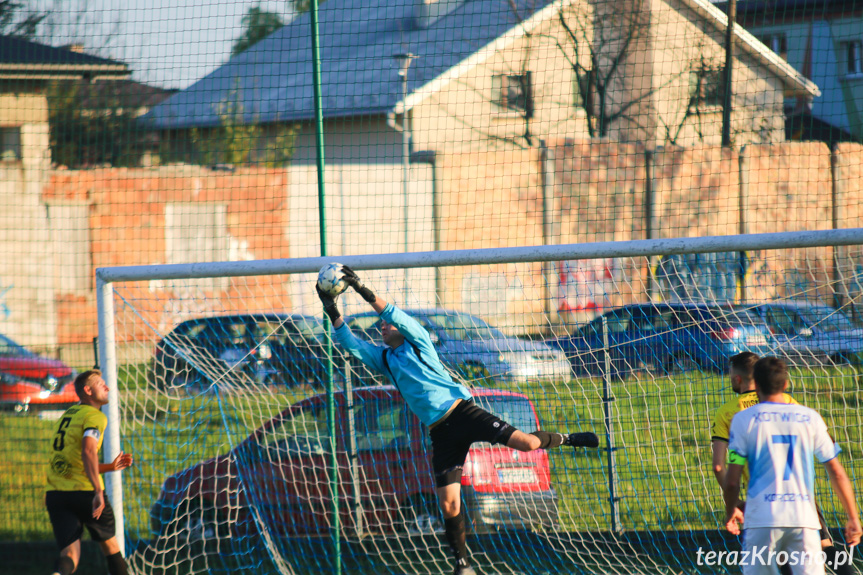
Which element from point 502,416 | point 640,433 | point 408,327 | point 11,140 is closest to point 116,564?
point 408,327

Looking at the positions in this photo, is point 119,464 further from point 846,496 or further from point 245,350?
point 846,496

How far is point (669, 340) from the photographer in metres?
5.74

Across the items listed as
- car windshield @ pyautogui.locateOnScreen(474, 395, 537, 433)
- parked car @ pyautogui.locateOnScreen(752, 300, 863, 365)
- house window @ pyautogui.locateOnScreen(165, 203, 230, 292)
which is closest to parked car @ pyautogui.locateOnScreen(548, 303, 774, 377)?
parked car @ pyautogui.locateOnScreen(752, 300, 863, 365)

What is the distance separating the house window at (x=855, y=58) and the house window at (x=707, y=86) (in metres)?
2.46

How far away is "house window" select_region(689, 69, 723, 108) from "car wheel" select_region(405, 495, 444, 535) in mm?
6822

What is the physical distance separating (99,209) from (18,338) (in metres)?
3.42

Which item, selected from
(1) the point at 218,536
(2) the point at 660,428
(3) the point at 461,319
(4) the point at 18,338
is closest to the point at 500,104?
(3) the point at 461,319

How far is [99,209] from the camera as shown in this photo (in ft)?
49.4

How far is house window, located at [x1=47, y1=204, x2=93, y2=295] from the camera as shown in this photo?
12828mm

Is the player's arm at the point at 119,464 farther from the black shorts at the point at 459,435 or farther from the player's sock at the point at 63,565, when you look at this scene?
the black shorts at the point at 459,435

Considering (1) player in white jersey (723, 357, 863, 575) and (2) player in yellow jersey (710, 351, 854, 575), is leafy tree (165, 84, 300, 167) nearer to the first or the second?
(2) player in yellow jersey (710, 351, 854, 575)

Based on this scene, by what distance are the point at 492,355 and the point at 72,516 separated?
3.10m

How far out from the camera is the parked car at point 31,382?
27.6 ft

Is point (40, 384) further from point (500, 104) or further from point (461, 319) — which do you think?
point (500, 104)
